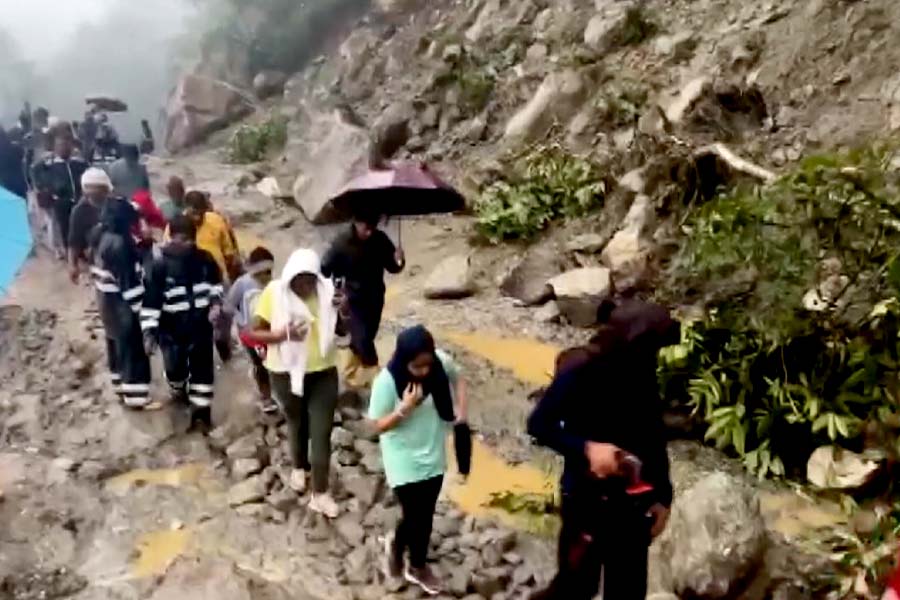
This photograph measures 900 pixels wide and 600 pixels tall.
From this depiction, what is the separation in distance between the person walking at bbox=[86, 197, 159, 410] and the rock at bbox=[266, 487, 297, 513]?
168 centimetres

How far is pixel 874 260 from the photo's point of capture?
21.3ft

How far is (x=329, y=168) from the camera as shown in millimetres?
13047

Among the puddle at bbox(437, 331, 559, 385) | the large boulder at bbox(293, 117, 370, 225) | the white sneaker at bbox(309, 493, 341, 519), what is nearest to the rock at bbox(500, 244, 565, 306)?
the puddle at bbox(437, 331, 559, 385)

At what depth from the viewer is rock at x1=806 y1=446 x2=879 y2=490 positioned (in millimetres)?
6168

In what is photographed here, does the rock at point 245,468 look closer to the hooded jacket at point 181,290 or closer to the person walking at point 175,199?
the hooded jacket at point 181,290

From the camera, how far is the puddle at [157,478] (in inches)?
261

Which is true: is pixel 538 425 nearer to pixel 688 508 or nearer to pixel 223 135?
pixel 688 508

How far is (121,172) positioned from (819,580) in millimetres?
7013

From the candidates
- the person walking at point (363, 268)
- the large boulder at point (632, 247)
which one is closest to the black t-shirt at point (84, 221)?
the person walking at point (363, 268)

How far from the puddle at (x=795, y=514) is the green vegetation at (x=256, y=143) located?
11012 mm

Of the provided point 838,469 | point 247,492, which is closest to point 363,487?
point 247,492

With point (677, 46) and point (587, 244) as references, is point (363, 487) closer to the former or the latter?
point (587, 244)

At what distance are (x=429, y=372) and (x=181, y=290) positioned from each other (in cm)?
261

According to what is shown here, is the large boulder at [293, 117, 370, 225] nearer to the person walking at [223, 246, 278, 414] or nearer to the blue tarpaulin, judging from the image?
the blue tarpaulin
